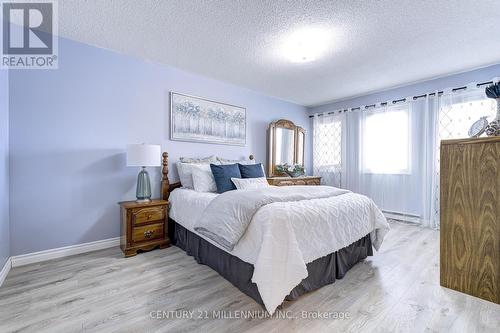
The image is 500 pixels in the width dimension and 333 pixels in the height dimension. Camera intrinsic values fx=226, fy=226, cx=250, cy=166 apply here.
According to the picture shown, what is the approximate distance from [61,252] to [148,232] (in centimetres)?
90

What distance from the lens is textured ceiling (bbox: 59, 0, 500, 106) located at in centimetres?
195

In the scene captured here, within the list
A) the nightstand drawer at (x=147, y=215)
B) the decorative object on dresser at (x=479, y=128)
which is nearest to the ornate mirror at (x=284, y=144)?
the nightstand drawer at (x=147, y=215)

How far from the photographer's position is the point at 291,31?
7.52 feet

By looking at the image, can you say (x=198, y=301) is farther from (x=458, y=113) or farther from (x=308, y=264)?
(x=458, y=113)

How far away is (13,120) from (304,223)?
2916mm

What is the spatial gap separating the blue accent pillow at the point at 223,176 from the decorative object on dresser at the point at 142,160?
28.2 inches

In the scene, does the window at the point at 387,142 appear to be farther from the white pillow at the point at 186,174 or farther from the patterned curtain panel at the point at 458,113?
the white pillow at the point at 186,174

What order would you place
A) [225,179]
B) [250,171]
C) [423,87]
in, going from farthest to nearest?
[423,87] < [250,171] < [225,179]

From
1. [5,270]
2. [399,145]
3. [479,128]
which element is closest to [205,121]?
[5,270]

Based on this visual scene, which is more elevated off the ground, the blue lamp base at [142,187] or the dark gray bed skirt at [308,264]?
the blue lamp base at [142,187]

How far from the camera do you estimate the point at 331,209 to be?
6.33 feet

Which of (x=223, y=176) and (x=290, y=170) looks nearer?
(x=223, y=176)

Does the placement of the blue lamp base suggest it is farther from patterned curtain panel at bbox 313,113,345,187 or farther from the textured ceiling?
patterned curtain panel at bbox 313,113,345,187

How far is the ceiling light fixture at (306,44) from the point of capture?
7.59 ft
